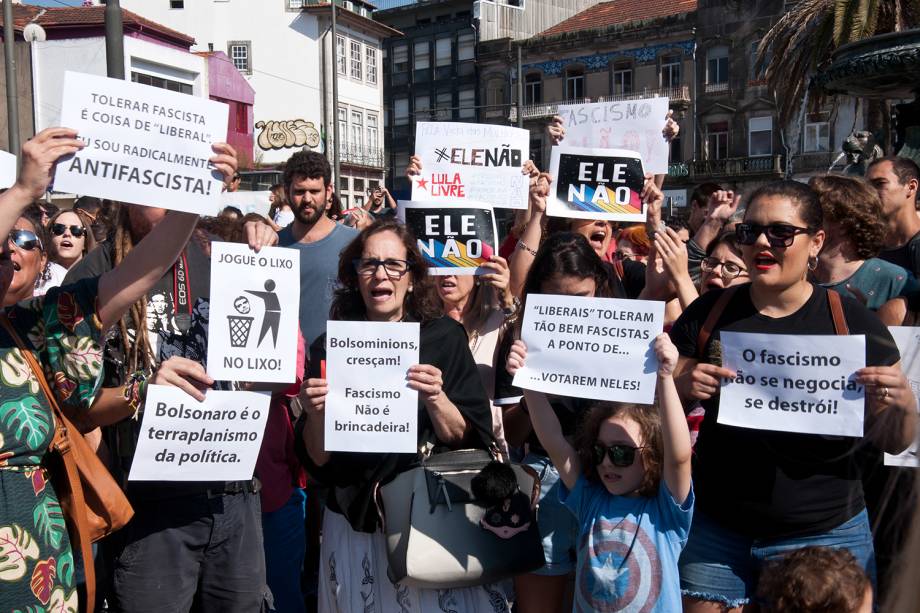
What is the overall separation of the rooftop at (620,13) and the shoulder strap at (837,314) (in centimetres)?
4553

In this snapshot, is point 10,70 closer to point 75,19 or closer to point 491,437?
point 491,437

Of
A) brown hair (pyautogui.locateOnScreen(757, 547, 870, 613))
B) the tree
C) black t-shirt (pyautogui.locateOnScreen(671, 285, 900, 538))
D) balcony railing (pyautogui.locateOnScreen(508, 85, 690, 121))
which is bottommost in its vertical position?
brown hair (pyautogui.locateOnScreen(757, 547, 870, 613))

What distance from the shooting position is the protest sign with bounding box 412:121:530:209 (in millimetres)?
5582

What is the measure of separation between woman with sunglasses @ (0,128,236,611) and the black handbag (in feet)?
3.42

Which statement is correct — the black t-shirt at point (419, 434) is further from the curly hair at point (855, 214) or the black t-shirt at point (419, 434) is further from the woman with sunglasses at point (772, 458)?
the curly hair at point (855, 214)

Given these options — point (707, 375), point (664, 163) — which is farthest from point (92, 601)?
point (664, 163)

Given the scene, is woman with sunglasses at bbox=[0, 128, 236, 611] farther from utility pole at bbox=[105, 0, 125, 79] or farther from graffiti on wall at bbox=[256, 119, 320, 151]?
graffiti on wall at bbox=[256, 119, 320, 151]

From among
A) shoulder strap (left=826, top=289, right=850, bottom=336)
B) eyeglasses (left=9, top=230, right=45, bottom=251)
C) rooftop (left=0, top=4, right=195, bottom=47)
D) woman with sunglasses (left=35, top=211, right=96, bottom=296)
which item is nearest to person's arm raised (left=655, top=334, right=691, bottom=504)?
shoulder strap (left=826, top=289, right=850, bottom=336)

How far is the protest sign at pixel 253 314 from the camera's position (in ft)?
10.9

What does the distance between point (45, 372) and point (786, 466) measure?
232 cm

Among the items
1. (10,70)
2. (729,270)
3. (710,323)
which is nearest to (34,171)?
(710,323)

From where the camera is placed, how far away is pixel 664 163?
17.6ft

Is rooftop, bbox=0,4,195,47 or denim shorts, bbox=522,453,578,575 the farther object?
rooftop, bbox=0,4,195,47

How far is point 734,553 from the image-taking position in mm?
3105
